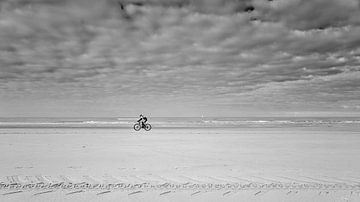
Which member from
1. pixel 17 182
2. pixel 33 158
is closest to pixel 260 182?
pixel 17 182

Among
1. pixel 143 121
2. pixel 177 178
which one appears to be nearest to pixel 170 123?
pixel 143 121

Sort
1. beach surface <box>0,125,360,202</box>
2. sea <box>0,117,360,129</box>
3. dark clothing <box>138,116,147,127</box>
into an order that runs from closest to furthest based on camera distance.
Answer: beach surface <box>0,125,360,202</box>, dark clothing <box>138,116,147,127</box>, sea <box>0,117,360,129</box>

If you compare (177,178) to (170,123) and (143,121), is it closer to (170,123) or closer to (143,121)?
(143,121)

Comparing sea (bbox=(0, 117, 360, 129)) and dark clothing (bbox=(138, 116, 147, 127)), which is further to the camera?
sea (bbox=(0, 117, 360, 129))

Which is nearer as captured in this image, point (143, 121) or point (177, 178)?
point (177, 178)

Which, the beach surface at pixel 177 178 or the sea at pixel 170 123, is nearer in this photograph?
the beach surface at pixel 177 178

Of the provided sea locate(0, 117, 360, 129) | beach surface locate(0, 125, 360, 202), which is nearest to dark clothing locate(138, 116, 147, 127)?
sea locate(0, 117, 360, 129)

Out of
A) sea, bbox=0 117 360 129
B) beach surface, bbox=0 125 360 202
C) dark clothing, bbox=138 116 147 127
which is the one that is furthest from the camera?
sea, bbox=0 117 360 129

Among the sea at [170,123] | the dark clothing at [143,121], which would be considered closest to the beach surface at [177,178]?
the dark clothing at [143,121]

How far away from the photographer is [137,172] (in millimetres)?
8734

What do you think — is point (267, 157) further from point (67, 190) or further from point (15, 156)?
point (15, 156)

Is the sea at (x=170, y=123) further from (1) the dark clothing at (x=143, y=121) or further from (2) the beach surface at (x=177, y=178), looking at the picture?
(2) the beach surface at (x=177, y=178)

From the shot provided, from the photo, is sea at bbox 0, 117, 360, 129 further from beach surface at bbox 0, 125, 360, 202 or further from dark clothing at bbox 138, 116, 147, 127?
beach surface at bbox 0, 125, 360, 202

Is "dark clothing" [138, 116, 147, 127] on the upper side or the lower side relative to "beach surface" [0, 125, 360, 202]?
upper
